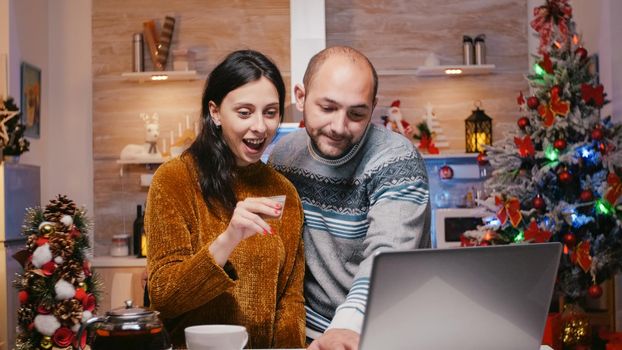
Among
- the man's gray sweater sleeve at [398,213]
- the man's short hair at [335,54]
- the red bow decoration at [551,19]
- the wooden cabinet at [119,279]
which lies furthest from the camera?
the wooden cabinet at [119,279]

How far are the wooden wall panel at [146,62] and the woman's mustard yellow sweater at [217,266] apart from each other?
4.14 m

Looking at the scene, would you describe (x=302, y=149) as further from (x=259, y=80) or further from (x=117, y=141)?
(x=117, y=141)

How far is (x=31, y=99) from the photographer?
5730 mm

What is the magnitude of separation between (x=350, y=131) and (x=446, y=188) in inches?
160

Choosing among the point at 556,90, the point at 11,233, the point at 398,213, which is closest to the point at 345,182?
the point at 398,213

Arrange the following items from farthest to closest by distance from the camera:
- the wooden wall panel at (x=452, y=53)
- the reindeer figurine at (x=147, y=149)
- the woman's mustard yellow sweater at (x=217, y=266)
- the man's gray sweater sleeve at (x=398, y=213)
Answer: the wooden wall panel at (x=452, y=53) → the reindeer figurine at (x=147, y=149) → the man's gray sweater sleeve at (x=398, y=213) → the woman's mustard yellow sweater at (x=217, y=266)

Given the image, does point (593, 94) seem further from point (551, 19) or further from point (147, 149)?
point (147, 149)

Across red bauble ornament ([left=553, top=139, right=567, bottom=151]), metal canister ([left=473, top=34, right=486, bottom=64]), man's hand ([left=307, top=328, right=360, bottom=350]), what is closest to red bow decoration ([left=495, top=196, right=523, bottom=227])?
red bauble ornament ([left=553, top=139, right=567, bottom=151])

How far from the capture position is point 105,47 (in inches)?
241

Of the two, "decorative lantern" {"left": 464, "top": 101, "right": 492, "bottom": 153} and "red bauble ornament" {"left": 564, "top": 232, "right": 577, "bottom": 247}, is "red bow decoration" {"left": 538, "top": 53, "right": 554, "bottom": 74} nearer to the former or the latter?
"red bauble ornament" {"left": 564, "top": 232, "right": 577, "bottom": 247}

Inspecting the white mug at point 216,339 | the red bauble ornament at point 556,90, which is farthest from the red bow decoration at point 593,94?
the white mug at point 216,339

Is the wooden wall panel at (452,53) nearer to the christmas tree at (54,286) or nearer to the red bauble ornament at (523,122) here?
the red bauble ornament at (523,122)

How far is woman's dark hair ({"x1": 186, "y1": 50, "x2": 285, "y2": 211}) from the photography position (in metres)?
1.95

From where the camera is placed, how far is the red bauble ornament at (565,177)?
4660 millimetres
